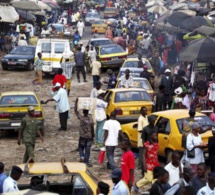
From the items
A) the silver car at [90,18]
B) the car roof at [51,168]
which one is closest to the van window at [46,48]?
the car roof at [51,168]

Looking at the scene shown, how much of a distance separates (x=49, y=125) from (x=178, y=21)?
14110 millimetres

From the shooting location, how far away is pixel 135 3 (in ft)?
253

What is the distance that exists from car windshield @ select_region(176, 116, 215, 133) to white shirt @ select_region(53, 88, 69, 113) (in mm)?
5138

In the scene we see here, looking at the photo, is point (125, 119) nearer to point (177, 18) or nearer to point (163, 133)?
point (163, 133)

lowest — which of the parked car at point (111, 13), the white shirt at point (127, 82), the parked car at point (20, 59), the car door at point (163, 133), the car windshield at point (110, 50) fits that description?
the parked car at point (111, 13)

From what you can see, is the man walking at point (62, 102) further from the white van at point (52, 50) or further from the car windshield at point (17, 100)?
the white van at point (52, 50)

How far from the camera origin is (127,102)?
21375mm

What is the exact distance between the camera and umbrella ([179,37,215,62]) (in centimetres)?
2286

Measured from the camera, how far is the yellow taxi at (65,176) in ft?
Result: 37.6

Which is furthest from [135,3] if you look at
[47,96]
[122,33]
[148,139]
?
[148,139]

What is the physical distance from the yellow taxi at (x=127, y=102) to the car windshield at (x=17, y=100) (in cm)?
203

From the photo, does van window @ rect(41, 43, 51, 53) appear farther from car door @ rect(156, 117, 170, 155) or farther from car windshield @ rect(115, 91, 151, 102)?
car door @ rect(156, 117, 170, 155)

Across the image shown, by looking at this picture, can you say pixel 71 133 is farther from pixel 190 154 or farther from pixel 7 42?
pixel 7 42

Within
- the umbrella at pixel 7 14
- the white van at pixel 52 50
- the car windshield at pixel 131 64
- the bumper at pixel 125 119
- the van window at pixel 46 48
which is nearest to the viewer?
the bumper at pixel 125 119
